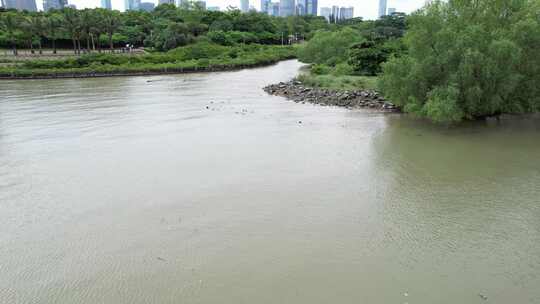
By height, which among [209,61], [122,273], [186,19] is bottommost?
[122,273]

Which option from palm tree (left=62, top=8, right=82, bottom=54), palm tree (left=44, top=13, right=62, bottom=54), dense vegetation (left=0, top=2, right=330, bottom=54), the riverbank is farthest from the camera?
dense vegetation (left=0, top=2, right=330, bottom=54)

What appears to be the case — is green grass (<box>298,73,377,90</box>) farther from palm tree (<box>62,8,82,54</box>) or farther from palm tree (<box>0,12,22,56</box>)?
palm tree (<box>0,12,22,56</box>)

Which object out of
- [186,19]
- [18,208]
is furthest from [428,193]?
[186,19]

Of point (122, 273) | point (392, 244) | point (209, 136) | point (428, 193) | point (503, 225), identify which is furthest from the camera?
point (209, 136)

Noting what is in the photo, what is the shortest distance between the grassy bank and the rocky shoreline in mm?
22609

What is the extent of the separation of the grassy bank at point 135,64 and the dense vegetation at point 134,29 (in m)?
10.4

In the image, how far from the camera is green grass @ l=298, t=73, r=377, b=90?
34.4m

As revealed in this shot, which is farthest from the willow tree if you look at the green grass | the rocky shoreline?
the green grass

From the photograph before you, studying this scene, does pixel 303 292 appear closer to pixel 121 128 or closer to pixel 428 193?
pixel 428 193

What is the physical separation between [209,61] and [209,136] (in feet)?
127

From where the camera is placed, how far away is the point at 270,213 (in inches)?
487

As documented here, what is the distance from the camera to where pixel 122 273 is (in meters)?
9.46

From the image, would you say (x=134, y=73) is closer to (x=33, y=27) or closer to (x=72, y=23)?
(x=72, y=23)

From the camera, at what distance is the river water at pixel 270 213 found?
904cm
